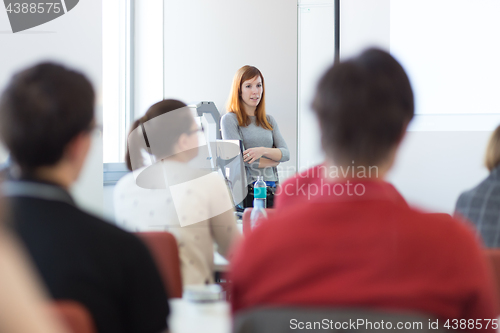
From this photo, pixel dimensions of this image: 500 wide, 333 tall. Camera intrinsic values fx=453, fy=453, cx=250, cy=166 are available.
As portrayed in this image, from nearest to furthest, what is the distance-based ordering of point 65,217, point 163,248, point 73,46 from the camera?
point 65,217 < point 163,248 < point 73,46

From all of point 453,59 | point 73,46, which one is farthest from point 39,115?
point 453,59

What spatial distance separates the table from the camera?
1062mm

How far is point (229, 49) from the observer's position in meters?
4.82

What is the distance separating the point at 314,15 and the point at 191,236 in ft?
11.9

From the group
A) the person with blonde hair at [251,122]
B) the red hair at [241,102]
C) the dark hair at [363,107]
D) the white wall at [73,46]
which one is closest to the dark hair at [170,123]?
the dark hair at [363,107]

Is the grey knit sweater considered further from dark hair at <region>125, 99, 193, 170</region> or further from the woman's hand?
dark hair at <region>125, 99, 193, 170</region>

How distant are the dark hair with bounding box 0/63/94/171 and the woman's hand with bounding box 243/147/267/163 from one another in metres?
2.07

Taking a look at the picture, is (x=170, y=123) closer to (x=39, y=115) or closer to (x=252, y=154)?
(x=39, y=115)

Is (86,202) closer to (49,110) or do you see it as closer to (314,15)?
(49,110)

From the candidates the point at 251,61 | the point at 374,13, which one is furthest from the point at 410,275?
the point at 251,61

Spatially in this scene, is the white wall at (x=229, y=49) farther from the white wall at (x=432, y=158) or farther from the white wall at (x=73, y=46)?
the white wall at (x=73, y=46)

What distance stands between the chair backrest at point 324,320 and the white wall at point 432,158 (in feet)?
9.44

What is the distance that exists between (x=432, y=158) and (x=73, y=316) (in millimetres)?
3315

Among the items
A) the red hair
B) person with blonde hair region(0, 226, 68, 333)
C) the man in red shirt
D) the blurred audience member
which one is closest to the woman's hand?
the red hair
